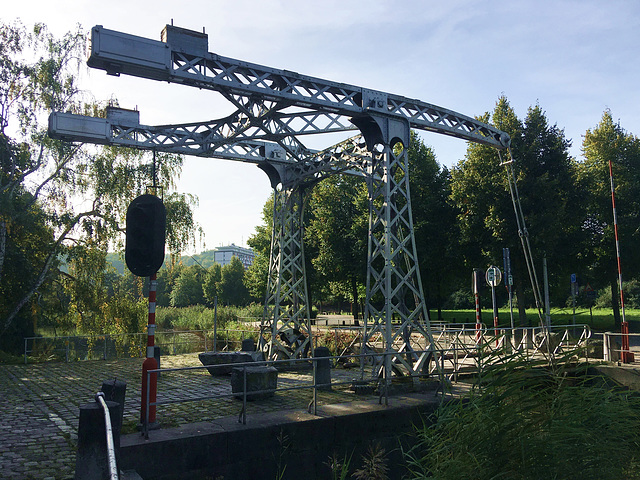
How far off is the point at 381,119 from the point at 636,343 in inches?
692

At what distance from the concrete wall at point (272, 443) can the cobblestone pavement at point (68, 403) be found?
535mm

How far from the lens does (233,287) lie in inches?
3179

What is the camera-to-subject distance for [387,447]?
340 inches

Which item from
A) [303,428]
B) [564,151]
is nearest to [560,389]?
[303,428]

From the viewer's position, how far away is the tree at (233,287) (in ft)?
262

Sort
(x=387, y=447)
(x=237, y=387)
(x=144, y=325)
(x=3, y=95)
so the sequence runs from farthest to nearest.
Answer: (x=144, y=325) → (x=3, y=95) → (x=237, y=387) → (x=387, y=447)

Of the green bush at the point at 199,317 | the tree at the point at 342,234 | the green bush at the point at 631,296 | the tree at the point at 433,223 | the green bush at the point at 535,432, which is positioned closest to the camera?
the green bush at the point at 535,432

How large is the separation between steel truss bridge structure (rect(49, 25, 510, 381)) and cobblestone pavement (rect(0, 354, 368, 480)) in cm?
203

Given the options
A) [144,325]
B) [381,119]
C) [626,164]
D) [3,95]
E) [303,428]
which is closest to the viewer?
[303,428]

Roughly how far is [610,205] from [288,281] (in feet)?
77.5

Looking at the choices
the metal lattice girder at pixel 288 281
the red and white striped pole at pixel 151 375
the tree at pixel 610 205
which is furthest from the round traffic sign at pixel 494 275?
the tree at pixel 610 205

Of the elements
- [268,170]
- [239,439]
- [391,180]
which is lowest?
[239,439]

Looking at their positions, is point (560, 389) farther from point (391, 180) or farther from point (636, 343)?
point (636, 343)

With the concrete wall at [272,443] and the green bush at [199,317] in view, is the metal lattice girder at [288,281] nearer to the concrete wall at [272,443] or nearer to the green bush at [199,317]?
the concrete wall at [272,443]
